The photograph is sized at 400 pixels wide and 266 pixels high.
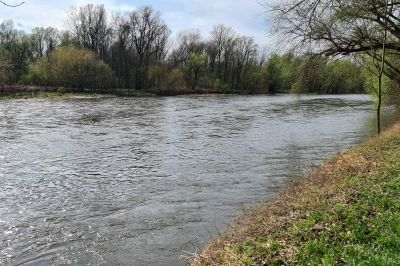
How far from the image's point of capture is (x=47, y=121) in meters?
33.1

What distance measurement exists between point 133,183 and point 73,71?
6837 cm

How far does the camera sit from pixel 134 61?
9925 centimetres

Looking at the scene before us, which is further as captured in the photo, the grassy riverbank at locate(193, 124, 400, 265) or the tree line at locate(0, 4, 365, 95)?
the tree line at locate(0, 4, 365, 95)

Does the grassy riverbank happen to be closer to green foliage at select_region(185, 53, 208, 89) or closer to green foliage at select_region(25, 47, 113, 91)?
green foliage at select_region(25, 47, 113, 91)

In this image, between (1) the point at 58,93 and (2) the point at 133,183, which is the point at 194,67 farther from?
(2) the point at 133,183

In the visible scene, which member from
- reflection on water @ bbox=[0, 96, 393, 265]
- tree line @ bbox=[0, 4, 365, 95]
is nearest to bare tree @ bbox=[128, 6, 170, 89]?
tree line @ bbox=[0, 4, 365, 95]

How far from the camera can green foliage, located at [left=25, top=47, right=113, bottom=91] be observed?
78.5m

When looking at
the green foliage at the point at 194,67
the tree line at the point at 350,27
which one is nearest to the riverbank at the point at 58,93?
the green foliage at the point at 194,67

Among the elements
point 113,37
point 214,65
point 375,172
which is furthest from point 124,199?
point 214,65

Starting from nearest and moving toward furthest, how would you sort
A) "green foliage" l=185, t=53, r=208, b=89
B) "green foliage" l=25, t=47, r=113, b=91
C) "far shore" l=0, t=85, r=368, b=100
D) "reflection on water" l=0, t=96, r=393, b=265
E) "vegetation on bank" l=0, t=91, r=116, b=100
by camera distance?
"reflection on water" l=0, t=96, r=393, b=265
"vegetation on bank" l=0, t=91, r=116, b=100
"far shore" l=0, t=85, r=368, b=100
"green foliage" l=25, t=47, r=113, b=91
"green foliage" l=185, t=53, r=208, b=89

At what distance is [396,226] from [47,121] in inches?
1207

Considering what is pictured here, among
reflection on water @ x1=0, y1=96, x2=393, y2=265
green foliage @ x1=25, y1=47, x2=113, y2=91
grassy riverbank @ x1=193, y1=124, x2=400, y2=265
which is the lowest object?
reflection on water @ x1=0, y1=96, x2=393, y2=265

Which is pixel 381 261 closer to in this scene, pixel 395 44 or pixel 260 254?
pixel 260 254

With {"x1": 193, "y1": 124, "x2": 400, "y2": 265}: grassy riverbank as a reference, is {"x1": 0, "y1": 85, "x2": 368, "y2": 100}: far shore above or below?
above
